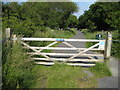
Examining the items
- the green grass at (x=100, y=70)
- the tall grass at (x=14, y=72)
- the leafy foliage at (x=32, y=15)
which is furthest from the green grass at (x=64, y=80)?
the leafy foliage at (x=32, y=15)

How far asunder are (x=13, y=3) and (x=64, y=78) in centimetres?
1041

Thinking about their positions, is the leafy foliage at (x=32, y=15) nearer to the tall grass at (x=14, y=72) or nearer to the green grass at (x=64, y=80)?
the tall grass at (x=14, y=72)

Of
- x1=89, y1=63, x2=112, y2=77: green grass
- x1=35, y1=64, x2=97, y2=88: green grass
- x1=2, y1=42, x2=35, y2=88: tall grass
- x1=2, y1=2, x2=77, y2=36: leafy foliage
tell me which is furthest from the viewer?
x1=2, y1=2, x2=77, y2=36: leafy foliage

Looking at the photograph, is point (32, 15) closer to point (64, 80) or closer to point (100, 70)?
point (100, 70)

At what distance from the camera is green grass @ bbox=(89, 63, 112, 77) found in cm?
453

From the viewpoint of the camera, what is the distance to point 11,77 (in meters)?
3.25

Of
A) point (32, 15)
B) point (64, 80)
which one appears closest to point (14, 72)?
point (64, 80)

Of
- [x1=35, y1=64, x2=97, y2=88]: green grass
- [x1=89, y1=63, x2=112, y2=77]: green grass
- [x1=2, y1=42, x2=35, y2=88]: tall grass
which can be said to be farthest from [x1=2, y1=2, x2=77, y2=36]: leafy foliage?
[x1=89, y1=63, x2=112, y2=77]: green grass

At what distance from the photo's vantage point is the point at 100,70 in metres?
4.75

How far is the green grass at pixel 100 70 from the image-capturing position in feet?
14.9

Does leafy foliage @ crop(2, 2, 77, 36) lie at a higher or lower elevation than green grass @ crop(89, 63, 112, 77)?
higher

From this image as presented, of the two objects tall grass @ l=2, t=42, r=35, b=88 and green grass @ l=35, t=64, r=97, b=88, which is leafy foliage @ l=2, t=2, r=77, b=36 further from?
green grass @ l=35, t=64, r=97, b=88

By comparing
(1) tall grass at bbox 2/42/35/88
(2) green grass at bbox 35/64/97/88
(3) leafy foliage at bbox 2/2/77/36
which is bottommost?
(2) green grass at bbox 35/64/97/88

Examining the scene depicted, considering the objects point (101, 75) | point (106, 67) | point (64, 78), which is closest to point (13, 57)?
point (64, 78)
